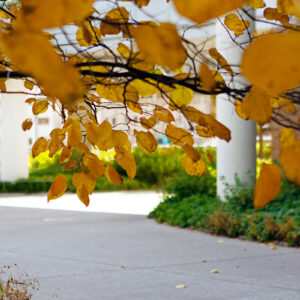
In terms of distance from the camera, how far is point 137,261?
636 centimetres

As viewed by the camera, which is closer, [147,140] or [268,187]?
[268,187]

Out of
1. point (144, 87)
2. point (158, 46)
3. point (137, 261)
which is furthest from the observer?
point (137, 261)

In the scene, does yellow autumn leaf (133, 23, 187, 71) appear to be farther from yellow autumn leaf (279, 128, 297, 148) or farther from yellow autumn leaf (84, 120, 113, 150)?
yellow autumn leaf (279, 128, 297, 148)

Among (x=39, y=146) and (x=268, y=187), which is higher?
(x=39, y=146)

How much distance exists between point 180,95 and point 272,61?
96 cm

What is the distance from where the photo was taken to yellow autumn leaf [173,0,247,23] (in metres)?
0.93

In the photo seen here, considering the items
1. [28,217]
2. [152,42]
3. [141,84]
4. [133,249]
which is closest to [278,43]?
[152,42]

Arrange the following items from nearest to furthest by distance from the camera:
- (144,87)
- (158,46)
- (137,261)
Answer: (158,46), (144,87), (137,261)

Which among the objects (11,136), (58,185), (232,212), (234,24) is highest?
(11,136)

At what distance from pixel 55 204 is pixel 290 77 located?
1238 cm

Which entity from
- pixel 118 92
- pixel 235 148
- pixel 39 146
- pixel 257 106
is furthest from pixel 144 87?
pixel 235 148

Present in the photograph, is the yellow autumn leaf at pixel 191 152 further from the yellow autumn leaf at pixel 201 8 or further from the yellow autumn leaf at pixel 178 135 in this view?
the yellow autumn leaf at pixel 201 8

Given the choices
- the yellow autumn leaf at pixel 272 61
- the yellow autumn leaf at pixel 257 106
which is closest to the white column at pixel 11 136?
the yellow autumn leaf at pixel 257 106

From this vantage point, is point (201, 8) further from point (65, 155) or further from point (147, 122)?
point (65, 155)
